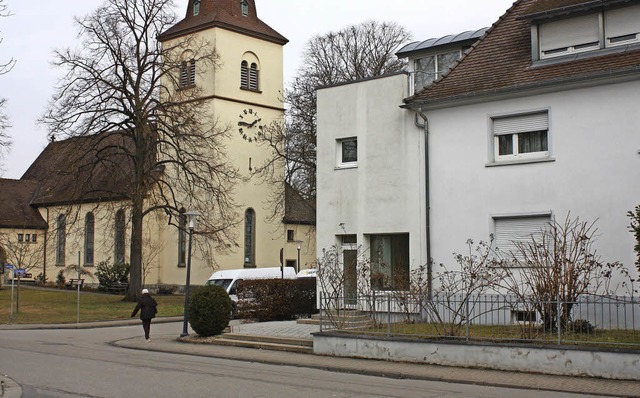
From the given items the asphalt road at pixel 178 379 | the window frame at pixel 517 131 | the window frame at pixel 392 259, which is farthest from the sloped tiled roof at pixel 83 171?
the window frame at pixel 517 131

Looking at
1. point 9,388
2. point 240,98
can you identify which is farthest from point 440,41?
point 240,98

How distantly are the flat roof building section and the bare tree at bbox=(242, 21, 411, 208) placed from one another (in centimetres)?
1666

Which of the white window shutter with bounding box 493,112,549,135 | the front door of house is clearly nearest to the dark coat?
the front door of house

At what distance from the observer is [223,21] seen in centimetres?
5144

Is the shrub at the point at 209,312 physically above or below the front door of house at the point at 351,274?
below

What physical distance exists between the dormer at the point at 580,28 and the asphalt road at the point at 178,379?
10124 mm

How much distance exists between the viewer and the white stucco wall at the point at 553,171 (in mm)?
18703

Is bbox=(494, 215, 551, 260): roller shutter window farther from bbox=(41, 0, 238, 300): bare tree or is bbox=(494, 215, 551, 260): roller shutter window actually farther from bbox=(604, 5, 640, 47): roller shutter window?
bbox=(41, 0, 238, 300): bare tree

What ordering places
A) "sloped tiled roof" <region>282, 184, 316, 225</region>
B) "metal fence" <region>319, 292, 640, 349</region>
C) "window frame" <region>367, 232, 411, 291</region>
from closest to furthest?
1. "metal fence" <region>319, 292, 640, 349</region>
2. "window frame" <region>367, 232, 411, 291</region>
3. "sloped tiled roof" <region>282, 184, 316, 225</region>

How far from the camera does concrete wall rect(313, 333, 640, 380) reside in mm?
14359

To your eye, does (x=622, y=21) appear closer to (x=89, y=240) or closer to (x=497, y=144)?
(x=497, y=144)

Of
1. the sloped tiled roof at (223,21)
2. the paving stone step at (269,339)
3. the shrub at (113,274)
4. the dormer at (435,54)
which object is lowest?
the paving stone step at (269,339)

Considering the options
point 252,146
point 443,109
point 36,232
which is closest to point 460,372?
point 443,109

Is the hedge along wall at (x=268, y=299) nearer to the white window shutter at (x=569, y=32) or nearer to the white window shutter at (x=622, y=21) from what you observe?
the white window shutter at (x=569, y=32)
